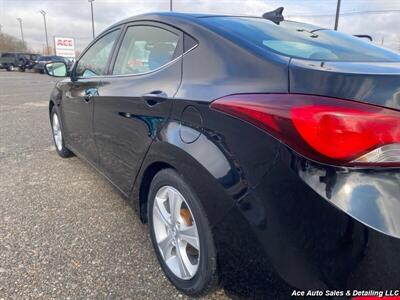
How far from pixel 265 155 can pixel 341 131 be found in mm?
293

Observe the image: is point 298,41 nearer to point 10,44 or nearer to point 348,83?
point 348,83

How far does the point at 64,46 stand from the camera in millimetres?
47562

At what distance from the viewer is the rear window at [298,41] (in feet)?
5.71

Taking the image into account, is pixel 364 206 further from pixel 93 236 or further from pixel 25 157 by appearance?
pixel 25 157

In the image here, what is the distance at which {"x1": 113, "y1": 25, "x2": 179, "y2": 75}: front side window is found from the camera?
2161 mm

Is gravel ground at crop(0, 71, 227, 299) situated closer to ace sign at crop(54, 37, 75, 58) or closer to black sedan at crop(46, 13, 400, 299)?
black sedan at crop(46, 13, 400, 299)

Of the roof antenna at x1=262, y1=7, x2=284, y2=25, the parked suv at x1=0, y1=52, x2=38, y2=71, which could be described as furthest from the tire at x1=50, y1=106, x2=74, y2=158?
the parked suv at x1=0, y1=52, x2=38, y2=71

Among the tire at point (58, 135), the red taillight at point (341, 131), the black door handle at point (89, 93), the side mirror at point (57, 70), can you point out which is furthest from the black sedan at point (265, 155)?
the tire at point (58, 135)

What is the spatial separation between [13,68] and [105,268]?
44943 mm

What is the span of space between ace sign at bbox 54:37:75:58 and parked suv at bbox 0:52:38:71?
7970 mm

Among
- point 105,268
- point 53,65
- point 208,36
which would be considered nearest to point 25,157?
point 53,65

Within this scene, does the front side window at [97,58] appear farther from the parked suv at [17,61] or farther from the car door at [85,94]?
the parked suv at [17,61]

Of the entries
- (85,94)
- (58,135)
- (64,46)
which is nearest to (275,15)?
(85,94)

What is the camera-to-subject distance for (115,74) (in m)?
2.73
